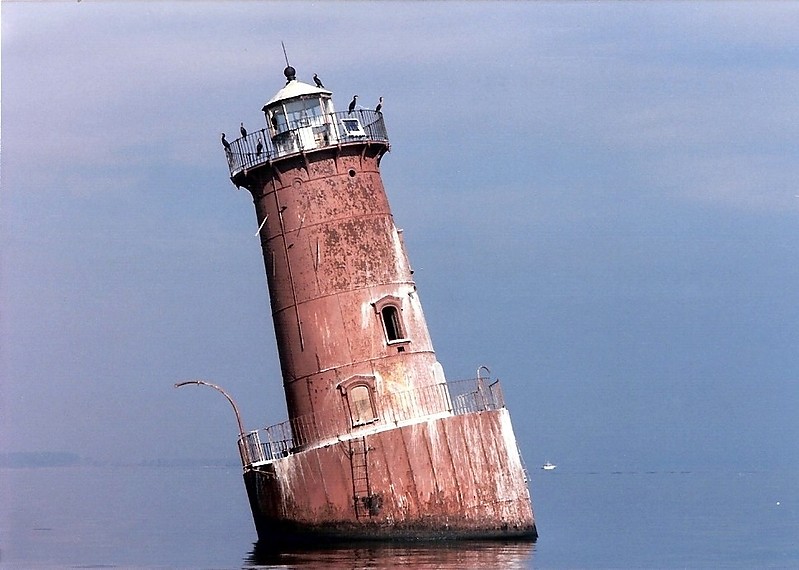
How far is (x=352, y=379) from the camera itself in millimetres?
35531

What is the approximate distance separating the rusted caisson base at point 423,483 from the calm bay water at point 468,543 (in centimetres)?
65

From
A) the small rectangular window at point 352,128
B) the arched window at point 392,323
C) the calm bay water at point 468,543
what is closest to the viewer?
the calm bay water at point 468,543

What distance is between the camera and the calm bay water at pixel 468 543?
32594 millimetres

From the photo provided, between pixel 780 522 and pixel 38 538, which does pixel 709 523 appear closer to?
pixel 780 522

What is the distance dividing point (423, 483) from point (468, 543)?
1632mm

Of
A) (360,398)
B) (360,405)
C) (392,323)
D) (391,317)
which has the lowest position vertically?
(360,405)

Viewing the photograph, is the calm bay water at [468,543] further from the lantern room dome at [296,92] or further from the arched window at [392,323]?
the lantern room dome at [296,92]

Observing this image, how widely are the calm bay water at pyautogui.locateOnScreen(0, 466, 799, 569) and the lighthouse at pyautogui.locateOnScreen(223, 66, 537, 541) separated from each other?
40.0 inches

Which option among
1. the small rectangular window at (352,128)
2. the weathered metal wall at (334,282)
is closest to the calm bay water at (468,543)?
the weathered metal wall at (334,282)

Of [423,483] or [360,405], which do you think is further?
[360,405]

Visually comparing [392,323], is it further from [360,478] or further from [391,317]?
[360,478]

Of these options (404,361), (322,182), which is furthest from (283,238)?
(404,361)

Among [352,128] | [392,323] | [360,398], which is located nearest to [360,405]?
[360,398]

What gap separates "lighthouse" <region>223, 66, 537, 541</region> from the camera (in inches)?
1326
